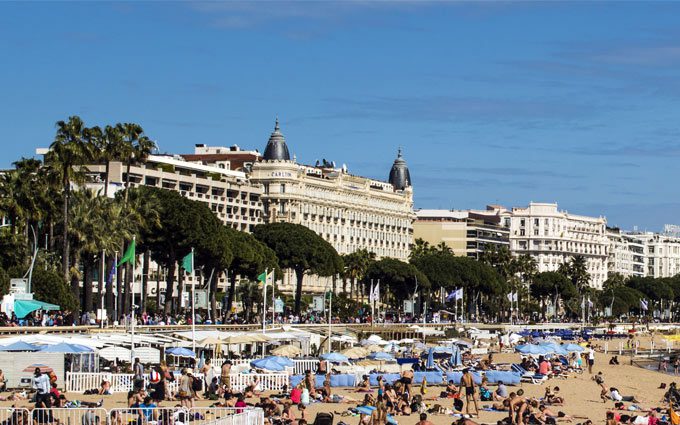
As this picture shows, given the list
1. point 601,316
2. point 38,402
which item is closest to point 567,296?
point 601,316

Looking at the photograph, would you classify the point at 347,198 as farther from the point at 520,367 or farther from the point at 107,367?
the point at 107,367

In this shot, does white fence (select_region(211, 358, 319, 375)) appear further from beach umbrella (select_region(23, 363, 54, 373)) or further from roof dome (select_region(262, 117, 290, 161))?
roof dome (select_region(262, 117, 290, 161))

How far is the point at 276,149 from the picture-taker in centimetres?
15238

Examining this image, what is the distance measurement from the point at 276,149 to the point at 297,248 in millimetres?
39079

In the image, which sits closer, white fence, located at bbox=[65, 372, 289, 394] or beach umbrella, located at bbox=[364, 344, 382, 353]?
white fence, located at bbox=[65, 372, 289, 394]

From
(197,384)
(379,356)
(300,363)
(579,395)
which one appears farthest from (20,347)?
(579,395)

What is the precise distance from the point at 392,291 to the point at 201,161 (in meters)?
32.0

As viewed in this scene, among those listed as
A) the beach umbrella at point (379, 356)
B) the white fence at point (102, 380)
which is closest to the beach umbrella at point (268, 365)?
the white fence at point (102, 380)

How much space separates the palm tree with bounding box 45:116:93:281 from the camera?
66500 millimetres

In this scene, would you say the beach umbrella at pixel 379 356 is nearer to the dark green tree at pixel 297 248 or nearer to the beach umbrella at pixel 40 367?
the beach umbrella at pixel 40 367

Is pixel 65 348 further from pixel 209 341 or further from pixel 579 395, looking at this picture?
pixel 579 395

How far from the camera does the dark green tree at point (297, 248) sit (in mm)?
115000

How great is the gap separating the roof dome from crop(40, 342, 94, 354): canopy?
10883 cm

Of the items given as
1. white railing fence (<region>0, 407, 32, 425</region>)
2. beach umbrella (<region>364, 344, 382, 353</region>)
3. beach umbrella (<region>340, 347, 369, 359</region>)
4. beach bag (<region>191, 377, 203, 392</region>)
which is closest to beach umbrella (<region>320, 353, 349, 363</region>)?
beach umbrella (<region>340, 347, 369, 359</region>)
